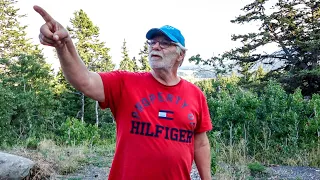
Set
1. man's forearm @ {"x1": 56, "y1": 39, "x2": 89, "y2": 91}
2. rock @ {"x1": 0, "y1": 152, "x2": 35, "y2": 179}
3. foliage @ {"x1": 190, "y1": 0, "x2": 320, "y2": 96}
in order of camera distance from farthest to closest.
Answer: foliage @ {"x1": 190, "y1": 0, "x2": 320, "y2": 96}
rock @ {"x1": 0, "y1": 152, "x2": 35, "y2": 179}
man's forearm @ {"x1": 56, "y1": 39, "x2": 89, "y2": 91}

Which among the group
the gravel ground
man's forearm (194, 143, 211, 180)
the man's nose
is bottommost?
the gravel ground

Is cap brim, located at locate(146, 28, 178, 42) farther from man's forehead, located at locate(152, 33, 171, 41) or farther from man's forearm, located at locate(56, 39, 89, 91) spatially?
man's forearm, located at locate(56, 39, 89, 91)

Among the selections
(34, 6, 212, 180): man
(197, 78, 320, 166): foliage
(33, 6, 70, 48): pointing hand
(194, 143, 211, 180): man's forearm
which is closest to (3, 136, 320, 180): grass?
(197, 78, 320, 166): foliage

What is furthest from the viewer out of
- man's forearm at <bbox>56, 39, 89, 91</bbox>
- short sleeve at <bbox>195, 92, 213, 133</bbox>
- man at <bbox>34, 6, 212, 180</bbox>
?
short sleeve at <bbox>195, 92, 213, 133</bbox>

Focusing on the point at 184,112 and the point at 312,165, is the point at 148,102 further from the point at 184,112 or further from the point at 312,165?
the point at 312,165

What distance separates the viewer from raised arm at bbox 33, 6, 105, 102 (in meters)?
1.51

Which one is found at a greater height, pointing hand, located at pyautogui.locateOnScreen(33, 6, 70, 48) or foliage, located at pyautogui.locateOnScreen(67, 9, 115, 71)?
foliage, located at pyautogui.locateOnScreen(67, 9, 115, 71)

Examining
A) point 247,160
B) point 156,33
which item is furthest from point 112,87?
point 247,160

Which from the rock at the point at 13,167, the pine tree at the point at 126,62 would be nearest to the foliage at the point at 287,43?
the rock at the point at 13,167

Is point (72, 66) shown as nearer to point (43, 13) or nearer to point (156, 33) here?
point (43, 13)

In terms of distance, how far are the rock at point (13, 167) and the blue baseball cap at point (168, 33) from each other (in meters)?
4.28

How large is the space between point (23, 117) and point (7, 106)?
3.87 m

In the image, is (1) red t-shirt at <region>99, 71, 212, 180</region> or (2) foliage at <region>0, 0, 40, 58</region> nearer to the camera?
(1) red t-shirt at <region>99, 71, 212, 180</region>

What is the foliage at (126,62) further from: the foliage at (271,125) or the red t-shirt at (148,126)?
the red t-shirt at (148,126)
